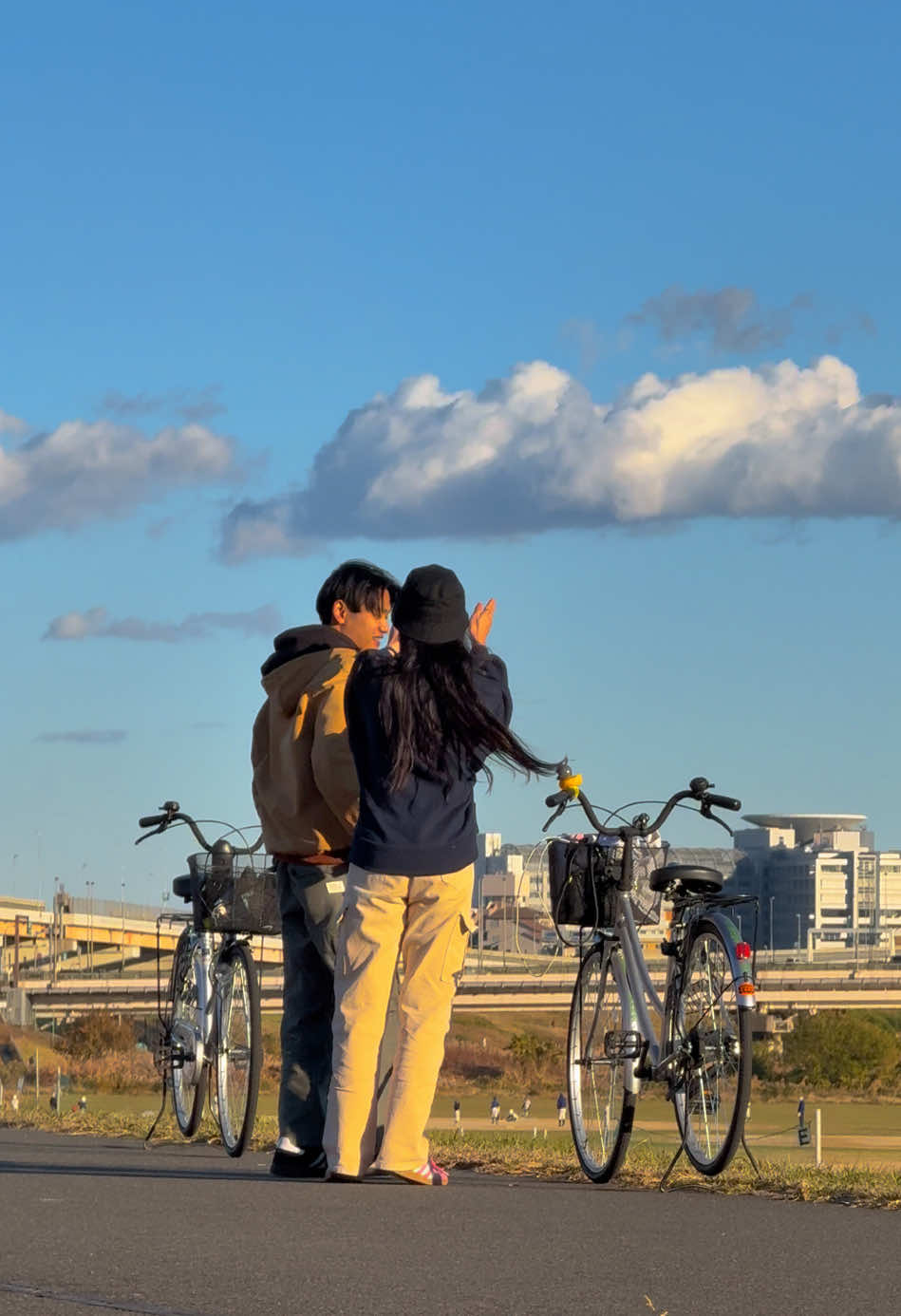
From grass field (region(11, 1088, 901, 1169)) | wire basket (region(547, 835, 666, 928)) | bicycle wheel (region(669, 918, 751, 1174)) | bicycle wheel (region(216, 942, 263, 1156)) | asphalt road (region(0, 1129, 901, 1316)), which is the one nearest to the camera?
asphalt road (region(0, 1129, 901, 1316))

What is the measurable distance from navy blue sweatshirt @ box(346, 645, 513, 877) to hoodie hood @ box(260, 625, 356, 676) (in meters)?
0.59

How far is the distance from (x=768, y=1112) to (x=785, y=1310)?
5328 cm

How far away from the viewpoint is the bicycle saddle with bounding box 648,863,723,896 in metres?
7.20

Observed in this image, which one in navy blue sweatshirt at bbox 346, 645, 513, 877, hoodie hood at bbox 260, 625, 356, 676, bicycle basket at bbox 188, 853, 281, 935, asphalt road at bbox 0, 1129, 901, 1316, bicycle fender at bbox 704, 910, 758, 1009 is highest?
hoodie hood at bbox 260, 625, 356, 676

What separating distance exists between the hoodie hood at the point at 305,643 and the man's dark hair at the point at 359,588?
12cm

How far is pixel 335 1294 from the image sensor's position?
4836 mm

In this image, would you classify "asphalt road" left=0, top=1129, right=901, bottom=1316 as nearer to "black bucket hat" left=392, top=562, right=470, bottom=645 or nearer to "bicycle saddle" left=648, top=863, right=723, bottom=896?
"bicycle saddle" left=648, top=863, right=723, bottom=896

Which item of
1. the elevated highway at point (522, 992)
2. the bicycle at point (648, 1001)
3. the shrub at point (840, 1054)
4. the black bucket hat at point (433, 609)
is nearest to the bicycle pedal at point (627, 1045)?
the bicycle at point (648, 1001)

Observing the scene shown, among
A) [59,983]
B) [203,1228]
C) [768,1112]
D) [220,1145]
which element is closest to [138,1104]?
[220,1145]

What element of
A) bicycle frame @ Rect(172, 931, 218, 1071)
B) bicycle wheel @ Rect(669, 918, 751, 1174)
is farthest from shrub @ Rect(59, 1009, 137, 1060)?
bicycle wheel @ Rect(669, 918, 751, 1174)

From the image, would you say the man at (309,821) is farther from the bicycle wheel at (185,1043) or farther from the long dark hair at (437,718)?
the bicycle wheel at (185,1043)

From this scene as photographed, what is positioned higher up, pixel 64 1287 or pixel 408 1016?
pixel 408 1016

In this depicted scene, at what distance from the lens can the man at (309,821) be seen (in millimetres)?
7648

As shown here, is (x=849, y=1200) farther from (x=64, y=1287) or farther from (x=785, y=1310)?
(x=64, y=1287)
